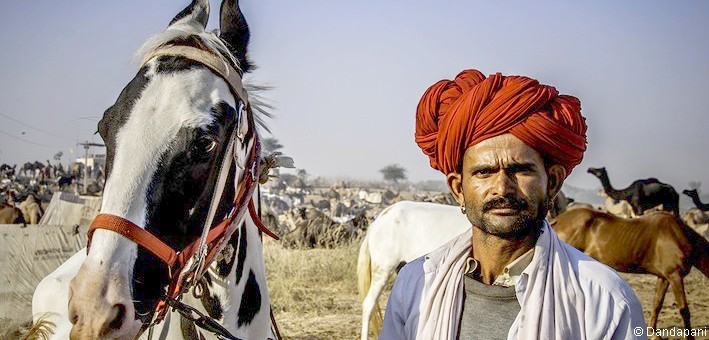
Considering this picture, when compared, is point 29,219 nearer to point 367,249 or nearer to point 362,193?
point 367,249

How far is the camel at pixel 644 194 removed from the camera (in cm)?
1706

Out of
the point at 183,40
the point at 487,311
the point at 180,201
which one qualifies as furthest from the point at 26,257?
the point at 487,311

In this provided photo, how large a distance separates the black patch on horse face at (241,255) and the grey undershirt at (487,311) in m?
0.99

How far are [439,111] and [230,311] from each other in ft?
3.85

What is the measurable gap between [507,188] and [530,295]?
0.32 meters

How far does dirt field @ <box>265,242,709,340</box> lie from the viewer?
28.5 ft

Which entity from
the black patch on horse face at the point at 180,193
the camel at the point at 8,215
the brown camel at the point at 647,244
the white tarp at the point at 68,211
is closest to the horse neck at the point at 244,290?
the black patch on horse face at the point at 180,193

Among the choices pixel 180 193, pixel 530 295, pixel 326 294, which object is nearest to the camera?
pixel 530 295

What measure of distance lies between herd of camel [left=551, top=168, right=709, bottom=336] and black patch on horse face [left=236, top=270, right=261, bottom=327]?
7.39 m

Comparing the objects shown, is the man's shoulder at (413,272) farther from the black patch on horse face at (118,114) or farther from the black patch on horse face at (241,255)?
the black patch on horse face at (118,114)

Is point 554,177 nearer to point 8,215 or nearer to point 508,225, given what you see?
point 508,225

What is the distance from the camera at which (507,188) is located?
5.48 ft

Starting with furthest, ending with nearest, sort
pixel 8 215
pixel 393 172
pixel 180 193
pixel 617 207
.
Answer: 1. pixel 393 172
2. pixel 617 207
3. pixel 8 215
4. pixel 180 193

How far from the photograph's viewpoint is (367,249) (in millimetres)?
8656
